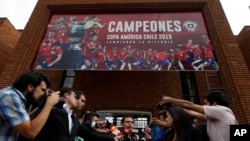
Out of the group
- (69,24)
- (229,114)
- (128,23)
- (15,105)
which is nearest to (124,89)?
(128,23)

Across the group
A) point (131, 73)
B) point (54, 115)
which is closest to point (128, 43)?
point (131, 73)

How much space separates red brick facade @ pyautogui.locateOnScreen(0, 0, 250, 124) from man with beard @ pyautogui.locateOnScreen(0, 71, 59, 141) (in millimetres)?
4837

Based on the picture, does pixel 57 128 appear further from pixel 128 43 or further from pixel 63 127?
pixel 128 43

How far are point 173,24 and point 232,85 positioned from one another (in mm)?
2461

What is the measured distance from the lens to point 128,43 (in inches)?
249

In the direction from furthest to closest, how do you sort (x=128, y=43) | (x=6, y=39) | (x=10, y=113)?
1. (x=6, y=39)
2. (x=128, y=43)
3. (x=10, y=113)

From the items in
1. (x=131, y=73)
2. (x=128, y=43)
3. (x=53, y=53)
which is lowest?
(x=53, y=53)

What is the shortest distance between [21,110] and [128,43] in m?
4.94

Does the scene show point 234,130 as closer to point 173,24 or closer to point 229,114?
point 229,114

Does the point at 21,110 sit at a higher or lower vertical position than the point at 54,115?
lower

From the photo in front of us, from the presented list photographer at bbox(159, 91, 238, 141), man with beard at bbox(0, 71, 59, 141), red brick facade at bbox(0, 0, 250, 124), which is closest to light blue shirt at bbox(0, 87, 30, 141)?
man with beard at bbox(0, 71, 59, 141)

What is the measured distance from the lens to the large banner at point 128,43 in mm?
5891

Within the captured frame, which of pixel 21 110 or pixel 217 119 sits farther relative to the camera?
pixel 217 119

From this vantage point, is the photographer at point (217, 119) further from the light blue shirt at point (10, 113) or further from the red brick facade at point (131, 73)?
the red brick facade at point (131, 73)
